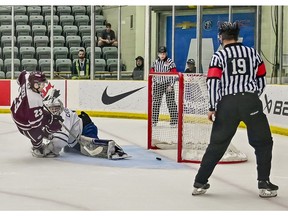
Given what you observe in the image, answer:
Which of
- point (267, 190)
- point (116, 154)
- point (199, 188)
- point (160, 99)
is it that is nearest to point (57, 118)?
point (116, 154)

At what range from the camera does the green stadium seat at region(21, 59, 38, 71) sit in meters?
11.8

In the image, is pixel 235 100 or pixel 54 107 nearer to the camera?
pixel 235 100

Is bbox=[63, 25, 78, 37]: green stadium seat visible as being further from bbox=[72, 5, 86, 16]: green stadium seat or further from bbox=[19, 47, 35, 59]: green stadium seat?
bbox=[19, 47, 35, 59]: green stadium seat

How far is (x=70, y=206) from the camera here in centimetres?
344

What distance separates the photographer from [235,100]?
3703mm

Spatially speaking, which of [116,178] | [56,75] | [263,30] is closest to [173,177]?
[116,178]

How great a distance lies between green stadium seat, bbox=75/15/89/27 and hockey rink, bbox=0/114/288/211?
273 inches

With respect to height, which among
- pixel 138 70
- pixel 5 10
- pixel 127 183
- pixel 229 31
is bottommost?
pixel 127 183

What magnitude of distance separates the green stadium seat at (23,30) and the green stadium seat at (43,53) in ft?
3.09

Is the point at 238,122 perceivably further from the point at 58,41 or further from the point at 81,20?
the point at 81,20

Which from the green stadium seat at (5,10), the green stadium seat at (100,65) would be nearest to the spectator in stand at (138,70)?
Answer: the green stadium seat at (100,65)

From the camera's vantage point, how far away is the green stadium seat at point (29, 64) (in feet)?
38.8

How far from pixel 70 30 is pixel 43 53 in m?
1.07

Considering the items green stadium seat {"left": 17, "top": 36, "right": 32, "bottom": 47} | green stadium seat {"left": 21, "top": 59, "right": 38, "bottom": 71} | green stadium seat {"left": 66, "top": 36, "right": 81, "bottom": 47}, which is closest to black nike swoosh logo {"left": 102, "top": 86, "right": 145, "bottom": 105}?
green stadium seat {"left": 21, "top": 59, "right": 38, "bottom": 71}
